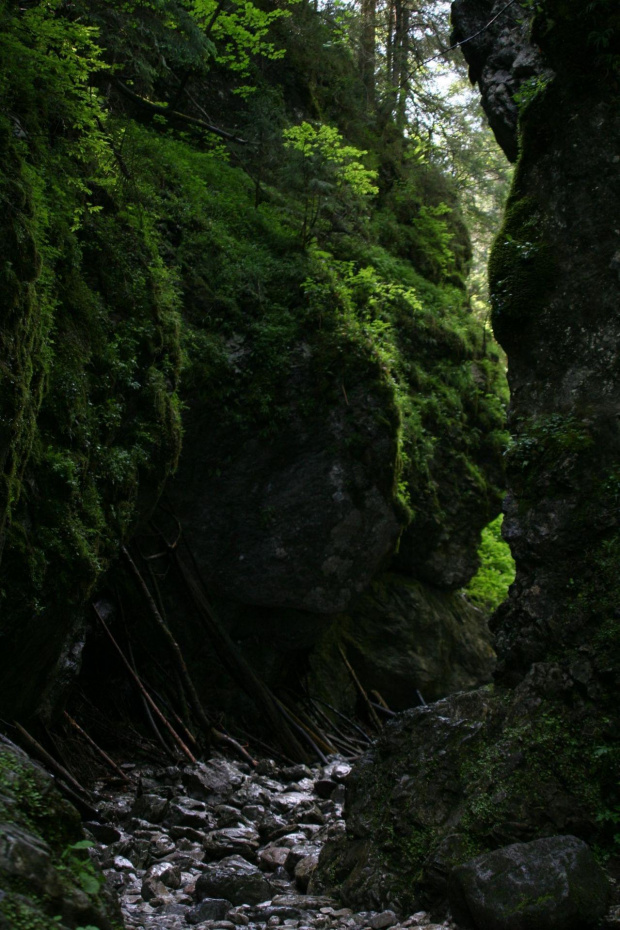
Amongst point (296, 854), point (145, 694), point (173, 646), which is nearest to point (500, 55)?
point (173, 646)

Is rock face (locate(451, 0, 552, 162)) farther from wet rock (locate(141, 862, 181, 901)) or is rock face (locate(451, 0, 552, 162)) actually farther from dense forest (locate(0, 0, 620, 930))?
wet rock (locate(141, 862, 181, 901))

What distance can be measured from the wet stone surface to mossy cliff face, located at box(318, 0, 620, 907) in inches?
14.2

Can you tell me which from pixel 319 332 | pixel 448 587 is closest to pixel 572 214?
pixel 319 332

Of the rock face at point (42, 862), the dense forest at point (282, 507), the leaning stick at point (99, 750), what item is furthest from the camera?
the leaning stick at point (99, 750)

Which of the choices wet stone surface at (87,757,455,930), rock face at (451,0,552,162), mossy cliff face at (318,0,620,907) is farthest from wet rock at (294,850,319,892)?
rock face at (451,0,552,162)

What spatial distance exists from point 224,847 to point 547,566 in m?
3.48

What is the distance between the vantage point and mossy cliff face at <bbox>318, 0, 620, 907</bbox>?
180 inches

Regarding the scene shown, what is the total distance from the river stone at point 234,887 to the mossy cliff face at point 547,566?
0.60 meters

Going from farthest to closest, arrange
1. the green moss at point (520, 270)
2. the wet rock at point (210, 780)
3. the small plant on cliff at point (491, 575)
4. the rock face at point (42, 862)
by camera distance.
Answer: the small plant on cliff at point (491, 575)
the wet rock at point (210, 780)
the green moss at point (520, 270)
the rock face at point (42, 862)

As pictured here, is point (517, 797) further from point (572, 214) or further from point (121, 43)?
point (121, 43)

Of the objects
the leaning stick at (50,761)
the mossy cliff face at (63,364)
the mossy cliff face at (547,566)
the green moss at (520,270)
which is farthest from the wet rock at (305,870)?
the green moss at (520,270)

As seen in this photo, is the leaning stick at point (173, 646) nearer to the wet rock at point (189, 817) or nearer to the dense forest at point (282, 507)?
the dense forest at point (282, 507)

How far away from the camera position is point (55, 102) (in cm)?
625

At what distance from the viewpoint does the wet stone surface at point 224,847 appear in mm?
4309
